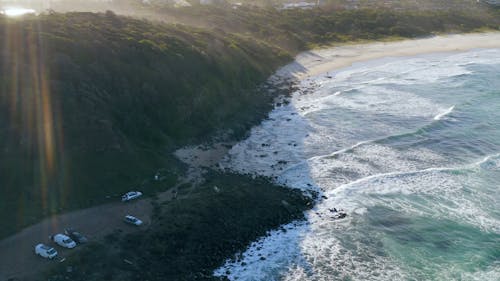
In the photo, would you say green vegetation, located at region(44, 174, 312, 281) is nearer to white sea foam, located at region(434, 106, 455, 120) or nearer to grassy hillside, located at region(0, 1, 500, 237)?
grassy hillside, located at region(0, 1, 500, 237)

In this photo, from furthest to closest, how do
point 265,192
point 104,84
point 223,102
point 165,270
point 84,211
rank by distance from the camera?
point 223,102 < point 104,84 < point 265,192 < point 84,211 < point 165,270

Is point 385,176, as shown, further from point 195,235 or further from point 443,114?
point 443,114

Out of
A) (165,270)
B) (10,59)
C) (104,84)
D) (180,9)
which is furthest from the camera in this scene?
(180,9)

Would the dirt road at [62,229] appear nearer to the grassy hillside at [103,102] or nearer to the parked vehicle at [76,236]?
the parked vehicle at [76,236]

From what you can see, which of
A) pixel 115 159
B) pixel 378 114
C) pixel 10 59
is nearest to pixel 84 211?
pixel 115 159

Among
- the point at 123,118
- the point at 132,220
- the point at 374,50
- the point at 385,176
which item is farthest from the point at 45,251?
the point at 374,50

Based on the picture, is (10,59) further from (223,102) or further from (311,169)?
(311,169)
